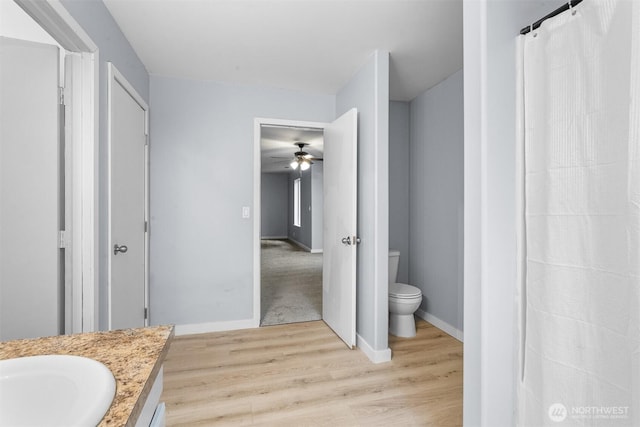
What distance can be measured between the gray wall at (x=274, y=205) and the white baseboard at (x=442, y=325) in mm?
8154

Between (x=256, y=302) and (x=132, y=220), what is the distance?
1.35 m

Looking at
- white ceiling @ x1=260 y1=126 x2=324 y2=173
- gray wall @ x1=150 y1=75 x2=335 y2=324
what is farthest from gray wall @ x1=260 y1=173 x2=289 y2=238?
gray wall @ x1=150 y1=75 x2=335 y2=324

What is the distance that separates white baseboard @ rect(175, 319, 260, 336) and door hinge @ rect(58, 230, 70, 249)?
63.3 inches

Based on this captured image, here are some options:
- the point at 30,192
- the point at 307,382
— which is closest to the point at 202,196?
the point at 30,192

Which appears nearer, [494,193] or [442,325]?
[494,193]

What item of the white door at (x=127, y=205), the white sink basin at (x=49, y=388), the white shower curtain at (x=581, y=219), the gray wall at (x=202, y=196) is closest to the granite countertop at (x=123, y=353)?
the white sink basin at (x=49, y=388)

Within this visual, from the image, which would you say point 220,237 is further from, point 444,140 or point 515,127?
point 515,127

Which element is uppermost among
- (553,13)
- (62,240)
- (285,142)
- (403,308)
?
(285,142)

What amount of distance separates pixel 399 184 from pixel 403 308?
1.39 meters

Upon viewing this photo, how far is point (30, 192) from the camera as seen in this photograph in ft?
4.39

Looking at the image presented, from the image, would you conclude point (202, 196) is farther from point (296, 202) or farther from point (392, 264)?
point (296, 202)

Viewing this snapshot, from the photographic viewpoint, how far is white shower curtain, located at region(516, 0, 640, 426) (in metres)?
0.84

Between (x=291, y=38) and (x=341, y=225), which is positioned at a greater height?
(x=291, y=38)

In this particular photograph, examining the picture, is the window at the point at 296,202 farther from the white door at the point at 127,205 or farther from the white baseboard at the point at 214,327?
the white door at the point at 127,205
